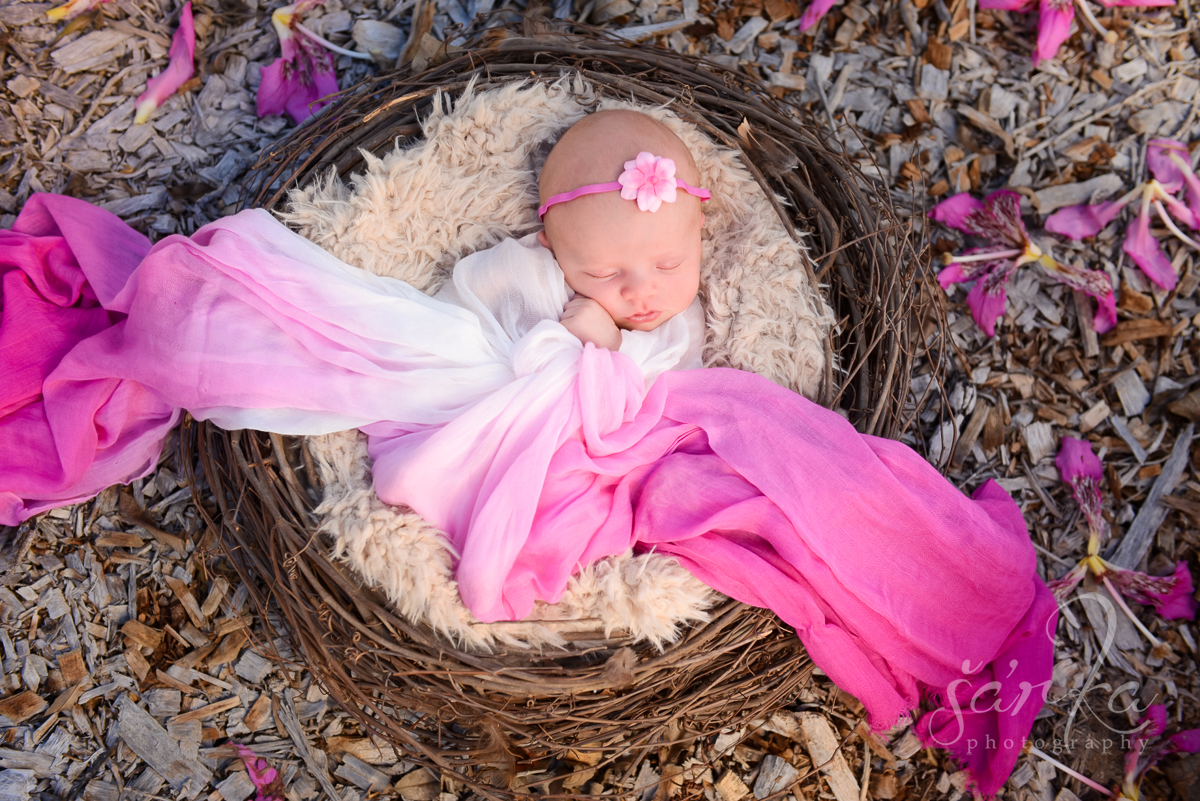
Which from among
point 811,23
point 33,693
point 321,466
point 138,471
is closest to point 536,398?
point 321,466

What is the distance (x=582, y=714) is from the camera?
1.77 metres

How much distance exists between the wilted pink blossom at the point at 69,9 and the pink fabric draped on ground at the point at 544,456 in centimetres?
77

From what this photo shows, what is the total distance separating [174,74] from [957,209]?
7.89 feet

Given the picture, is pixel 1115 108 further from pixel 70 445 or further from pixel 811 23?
pixel 70 445

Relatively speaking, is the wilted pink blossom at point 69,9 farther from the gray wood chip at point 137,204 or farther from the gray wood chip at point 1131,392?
the gray wood chip at point 1131,392

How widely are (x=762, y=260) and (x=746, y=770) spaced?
53.2 inches

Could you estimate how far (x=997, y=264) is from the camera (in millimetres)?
2328

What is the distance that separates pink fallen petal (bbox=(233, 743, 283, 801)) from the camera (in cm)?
193

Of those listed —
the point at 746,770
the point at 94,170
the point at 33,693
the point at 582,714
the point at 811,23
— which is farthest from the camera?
the point at 811,23

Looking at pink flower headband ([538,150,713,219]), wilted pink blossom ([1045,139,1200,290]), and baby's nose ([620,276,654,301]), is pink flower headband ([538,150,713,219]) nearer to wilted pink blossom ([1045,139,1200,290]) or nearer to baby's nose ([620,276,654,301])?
baby's nose ([620,276,654,301])

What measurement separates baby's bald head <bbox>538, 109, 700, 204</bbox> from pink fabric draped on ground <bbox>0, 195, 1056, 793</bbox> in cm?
38

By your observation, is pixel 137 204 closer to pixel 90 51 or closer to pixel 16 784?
pixel 90 51

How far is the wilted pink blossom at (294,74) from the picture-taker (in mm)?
2311

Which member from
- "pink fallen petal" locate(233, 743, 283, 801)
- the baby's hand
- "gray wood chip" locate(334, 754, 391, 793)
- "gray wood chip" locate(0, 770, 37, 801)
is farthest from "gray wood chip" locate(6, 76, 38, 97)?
"gray wood chip" locate(334, 754, 391, 793)
